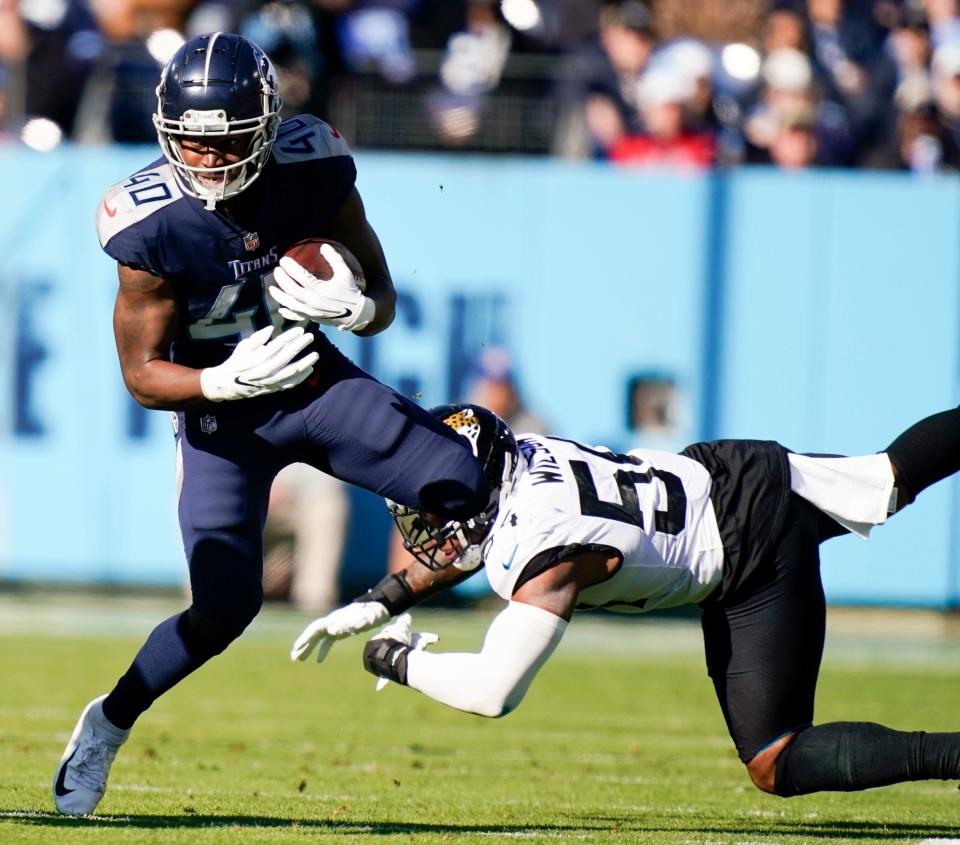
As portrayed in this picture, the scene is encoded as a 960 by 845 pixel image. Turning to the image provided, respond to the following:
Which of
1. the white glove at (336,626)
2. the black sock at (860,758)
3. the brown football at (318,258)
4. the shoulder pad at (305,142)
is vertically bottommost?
the black sock at (860,758)

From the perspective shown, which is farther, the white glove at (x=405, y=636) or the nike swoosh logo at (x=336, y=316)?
the nike swoosh logo at (x=336, y=316)

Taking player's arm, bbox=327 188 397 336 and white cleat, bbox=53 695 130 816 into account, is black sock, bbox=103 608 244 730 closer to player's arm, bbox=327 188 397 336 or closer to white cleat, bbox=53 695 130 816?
white cleat, bbox=53 695 130 816

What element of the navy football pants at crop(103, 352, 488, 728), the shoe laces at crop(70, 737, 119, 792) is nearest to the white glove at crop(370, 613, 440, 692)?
the navy football pants at crop(103, 352, 488, 728)

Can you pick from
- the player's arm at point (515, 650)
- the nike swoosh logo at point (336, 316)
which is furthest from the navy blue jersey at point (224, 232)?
the player's arm at point (515, 650)

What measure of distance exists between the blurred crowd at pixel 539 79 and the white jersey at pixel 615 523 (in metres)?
6.22

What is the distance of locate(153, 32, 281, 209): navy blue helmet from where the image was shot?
386 cm

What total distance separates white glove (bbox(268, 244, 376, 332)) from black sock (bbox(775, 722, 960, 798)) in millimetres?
1435

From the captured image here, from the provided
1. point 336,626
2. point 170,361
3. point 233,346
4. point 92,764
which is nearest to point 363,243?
point 233,346

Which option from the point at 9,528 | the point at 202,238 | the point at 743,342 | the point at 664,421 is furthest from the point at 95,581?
the point at 202,238

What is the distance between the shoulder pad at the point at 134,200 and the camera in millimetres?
3916

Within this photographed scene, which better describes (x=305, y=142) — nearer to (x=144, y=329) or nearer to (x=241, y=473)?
(x=144, y=329)

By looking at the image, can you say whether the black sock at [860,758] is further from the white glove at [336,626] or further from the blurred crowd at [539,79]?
the blurred crowd at [539,79]

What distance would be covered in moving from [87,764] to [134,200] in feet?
4.56

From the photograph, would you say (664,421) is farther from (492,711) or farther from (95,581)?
(492,711)
